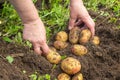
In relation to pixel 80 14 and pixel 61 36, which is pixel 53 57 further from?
pixel 80 14

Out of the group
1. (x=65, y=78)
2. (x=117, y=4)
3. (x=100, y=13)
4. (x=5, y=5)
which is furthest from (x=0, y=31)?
(x=117, y=4)

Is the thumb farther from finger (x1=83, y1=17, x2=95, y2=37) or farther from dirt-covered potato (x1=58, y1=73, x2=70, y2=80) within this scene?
dirt-covered potato (x1=58, y1=73, x2=70, y2=80)

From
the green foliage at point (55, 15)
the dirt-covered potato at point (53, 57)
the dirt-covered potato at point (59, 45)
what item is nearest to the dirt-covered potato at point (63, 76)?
the dirt-covered potato at point (53, 57)

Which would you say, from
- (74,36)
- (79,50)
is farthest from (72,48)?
(74,36)

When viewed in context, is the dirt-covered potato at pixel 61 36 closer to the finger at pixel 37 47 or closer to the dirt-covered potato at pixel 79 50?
the dirt-covered potato at pixel 79 50

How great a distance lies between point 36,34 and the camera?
258 centimetres

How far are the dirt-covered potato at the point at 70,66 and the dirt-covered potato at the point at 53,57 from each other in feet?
0.26

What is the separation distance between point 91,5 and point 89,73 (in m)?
1.32

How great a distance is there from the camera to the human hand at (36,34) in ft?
8.45

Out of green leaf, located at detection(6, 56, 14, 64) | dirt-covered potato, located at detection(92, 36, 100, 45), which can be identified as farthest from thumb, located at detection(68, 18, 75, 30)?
green leaf, located at detection(6, 56, 14, 64)

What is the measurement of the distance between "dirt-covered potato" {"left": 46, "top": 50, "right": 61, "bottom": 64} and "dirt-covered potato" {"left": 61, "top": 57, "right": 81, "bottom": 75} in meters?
0.08

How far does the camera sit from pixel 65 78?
2596mm

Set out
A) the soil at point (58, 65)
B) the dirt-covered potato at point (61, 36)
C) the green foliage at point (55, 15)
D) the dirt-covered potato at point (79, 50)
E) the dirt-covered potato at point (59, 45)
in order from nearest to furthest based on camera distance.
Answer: the soil at point (58, 65) → the dirt-covered potato at point (79, 50) → the dirt-covered potato at point (59, 45) → the dirt-covered potato at point (61, 36) → the green foliage at point (55, 15)

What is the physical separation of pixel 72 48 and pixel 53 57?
0.74 ft
